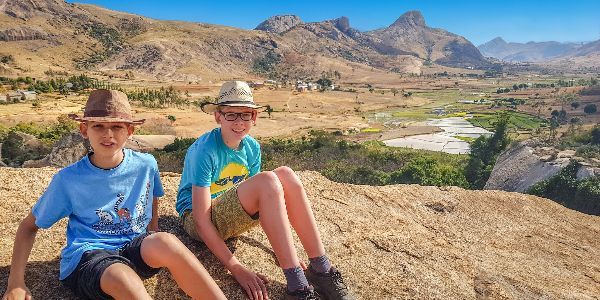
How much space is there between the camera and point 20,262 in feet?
6.92

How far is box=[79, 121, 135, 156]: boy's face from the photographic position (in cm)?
224

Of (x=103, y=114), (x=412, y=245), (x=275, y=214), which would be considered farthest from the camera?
(x=412, y=245)

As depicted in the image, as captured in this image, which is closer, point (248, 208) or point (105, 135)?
point (105, 135)

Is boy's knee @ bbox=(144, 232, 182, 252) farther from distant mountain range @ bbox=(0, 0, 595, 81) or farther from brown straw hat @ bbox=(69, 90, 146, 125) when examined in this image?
distant mountain range @ bbox=(0, 0, 595, 81)

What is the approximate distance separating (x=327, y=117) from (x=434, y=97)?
44.4m

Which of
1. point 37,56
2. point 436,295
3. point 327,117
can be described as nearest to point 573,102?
point 327,117

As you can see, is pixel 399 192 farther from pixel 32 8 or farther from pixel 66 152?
pixel 32 8

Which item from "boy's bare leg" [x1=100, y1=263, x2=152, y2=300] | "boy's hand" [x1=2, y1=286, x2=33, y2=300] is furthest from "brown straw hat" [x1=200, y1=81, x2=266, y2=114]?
"boy's hand" [x1=2, y1=286, x2=33, y2=300]

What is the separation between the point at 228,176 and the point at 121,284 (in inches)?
50.9

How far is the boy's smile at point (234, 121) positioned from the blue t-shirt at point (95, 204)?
0.62 metres

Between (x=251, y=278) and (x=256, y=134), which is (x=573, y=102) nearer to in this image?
(x=256, y=134)

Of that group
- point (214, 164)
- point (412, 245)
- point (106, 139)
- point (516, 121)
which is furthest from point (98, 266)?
point (516, 121)

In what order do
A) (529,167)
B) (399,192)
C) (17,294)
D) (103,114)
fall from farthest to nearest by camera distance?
(529,167)
(399,192)
(103,114)
(17,294)

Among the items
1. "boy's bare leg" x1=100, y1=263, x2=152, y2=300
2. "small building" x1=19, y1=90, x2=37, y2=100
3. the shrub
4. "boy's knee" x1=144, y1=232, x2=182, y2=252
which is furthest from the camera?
"small building" x1=19, y1=90, x2=37, y2=100
